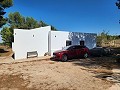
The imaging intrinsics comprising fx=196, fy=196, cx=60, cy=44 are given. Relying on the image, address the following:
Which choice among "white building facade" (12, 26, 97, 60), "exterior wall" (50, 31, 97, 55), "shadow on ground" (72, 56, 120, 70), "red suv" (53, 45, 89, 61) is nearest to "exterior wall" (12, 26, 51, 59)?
"white building facade" (12, 26, 97, 60)

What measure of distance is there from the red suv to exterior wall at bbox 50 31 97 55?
17.2 ft

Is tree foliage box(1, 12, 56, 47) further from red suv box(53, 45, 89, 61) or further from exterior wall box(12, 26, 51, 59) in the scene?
red suv box(53, 45, 89, 61)

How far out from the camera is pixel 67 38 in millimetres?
31500

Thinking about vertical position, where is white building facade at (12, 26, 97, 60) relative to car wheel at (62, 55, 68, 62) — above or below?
above

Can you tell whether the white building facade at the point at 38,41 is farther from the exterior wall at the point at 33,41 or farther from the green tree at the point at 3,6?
the green tree at the point at 3,6

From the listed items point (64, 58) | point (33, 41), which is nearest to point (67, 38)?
point (33, 41)

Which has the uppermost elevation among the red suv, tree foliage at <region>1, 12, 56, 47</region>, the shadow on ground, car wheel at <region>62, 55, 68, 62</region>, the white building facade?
tree foliage at <region>1, 12, 56, 47</region>

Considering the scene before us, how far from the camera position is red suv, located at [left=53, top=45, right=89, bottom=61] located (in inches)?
919

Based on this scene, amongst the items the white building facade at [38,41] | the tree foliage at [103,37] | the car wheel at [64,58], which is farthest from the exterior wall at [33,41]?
Answer: the tree foliage at [103,37]

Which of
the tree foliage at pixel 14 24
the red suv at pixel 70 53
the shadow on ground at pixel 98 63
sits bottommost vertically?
the shadow on ground at pixel 98 63

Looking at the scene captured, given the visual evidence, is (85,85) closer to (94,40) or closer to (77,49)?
(77,49)

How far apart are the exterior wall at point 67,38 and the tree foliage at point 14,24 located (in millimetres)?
30562

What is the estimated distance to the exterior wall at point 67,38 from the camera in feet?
97.8

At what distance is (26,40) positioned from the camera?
29.9 metres
